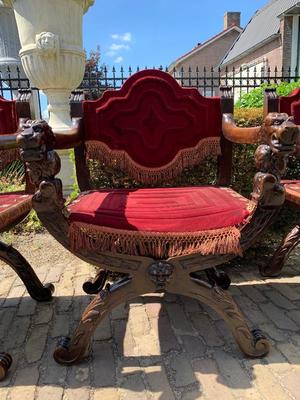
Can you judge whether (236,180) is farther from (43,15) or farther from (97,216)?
(43,15)

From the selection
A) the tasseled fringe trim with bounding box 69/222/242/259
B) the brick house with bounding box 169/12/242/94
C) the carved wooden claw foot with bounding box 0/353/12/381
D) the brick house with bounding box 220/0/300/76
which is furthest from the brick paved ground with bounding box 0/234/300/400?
the brick house with bounding box 169/12/242/94

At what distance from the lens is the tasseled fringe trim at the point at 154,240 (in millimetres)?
1391

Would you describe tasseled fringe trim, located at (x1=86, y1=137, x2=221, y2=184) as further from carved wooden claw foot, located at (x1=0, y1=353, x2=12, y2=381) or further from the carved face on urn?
the carved face on urn

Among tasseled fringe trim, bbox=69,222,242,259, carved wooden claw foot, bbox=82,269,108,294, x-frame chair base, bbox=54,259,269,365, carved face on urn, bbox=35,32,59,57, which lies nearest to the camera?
tasseled fringe trim, bbox=69,222,242,259

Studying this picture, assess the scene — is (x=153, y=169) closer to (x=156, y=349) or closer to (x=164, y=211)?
(x=164, y=211)

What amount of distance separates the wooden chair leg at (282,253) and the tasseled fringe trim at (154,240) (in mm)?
1027

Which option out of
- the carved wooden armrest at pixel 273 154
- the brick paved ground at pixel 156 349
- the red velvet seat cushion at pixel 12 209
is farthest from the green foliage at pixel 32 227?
the carved wooden armrest at pixel 273 154

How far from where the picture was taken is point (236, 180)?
102 inches

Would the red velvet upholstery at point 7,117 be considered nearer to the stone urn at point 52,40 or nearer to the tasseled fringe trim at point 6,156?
the tasseled fringe trim at point 6,156

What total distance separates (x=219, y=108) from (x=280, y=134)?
0.93 meters

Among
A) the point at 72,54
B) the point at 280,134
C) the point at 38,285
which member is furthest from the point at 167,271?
the point at 72,54

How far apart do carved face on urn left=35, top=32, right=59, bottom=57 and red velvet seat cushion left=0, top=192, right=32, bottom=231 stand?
2.10 m

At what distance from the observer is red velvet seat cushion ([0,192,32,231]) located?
4.74ft

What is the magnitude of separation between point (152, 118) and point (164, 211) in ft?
2.66
